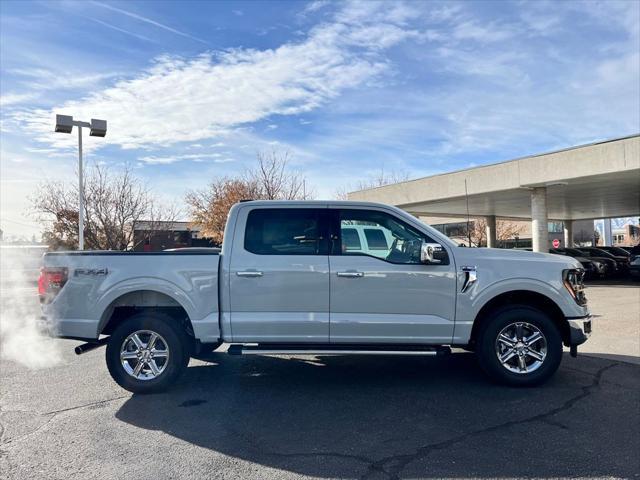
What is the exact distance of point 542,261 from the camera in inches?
221

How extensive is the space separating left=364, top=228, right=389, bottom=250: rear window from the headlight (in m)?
1.99

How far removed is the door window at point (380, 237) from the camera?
5.56m

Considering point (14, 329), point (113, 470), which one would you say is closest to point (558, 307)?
point (113, 470)

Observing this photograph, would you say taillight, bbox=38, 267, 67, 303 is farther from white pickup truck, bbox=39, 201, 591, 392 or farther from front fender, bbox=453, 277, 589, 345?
front fender, bbox=453, 277, 589, 345

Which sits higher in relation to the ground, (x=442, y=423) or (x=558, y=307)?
(x=558, y=307)

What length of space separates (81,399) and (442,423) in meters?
3.77

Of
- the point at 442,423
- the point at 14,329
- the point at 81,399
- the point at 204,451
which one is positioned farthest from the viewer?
the point at 14,329

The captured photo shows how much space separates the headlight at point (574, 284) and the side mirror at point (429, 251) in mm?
1461

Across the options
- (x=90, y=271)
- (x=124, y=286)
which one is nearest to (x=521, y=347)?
(x=124, y=286)

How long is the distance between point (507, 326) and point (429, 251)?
125 centimetres

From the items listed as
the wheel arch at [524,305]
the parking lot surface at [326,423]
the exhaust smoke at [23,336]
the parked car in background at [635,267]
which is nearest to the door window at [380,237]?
the wheel arch at [524,305]

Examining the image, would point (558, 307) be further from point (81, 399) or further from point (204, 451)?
point (81, 399)

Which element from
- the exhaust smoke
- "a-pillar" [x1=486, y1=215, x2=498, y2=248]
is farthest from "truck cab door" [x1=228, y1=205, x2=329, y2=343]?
"a-pillar" [x1=486, y1=215, x2=498, y2=248]

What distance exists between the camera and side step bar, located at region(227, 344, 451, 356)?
5.37 meters
